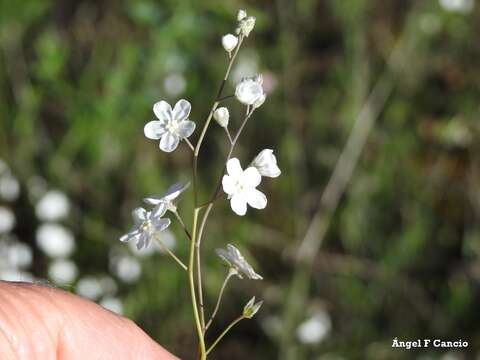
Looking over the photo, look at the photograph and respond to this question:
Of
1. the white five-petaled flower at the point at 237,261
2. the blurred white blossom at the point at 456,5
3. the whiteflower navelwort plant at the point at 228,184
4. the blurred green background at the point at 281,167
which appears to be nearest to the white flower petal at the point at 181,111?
the whiteflower navelwort plant at the point at 228,184

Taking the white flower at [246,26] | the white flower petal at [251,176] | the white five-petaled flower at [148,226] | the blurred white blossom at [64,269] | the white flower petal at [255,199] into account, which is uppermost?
the white flower at [246,26]

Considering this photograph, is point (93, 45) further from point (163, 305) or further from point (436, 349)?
point (436, 349)

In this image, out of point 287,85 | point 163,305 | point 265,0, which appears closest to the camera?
point 163,305

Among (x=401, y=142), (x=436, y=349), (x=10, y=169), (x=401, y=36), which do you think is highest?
(x=401, y=36)

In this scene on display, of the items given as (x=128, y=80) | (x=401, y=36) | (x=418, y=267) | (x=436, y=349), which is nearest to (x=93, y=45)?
(x=128, y=80)

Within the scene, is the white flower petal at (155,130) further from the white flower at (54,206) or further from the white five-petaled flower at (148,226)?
the white flower at (54,206)

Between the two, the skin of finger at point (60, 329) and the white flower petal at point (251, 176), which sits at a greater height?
the white flower petal at point (251, 176)

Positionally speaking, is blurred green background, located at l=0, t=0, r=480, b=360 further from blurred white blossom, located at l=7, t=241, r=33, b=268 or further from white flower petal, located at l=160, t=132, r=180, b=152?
white flower petal, located at l=160, t=132, r=180, b=152
